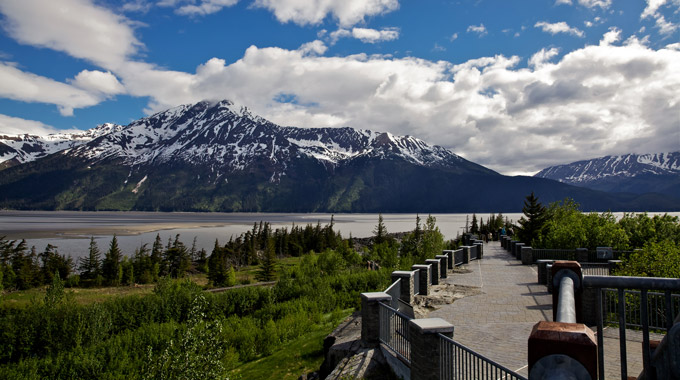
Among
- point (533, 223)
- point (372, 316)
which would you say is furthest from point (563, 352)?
point (533, 223)

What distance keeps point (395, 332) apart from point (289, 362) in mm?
10009

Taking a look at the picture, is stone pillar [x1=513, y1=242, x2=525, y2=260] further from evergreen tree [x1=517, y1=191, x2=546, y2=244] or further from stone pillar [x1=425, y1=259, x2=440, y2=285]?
stone pillar [x1=425, y1=259, x2=440, y2=285]

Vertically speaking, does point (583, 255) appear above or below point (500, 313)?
above

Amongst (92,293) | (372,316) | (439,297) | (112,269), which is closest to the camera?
(372,316)

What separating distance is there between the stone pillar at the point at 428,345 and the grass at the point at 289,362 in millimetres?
10262

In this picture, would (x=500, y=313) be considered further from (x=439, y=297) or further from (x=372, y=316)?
(x=372, y=316)

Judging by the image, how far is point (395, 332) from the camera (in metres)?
10.1

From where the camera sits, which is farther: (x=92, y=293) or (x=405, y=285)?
(x=92, y=293)

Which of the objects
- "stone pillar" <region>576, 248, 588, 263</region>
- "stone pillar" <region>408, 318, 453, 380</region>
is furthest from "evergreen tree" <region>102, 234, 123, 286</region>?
"stone pillar" <region>408, 318, 453, 380</region>

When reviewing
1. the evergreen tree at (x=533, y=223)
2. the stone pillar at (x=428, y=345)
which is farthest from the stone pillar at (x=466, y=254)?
the stone pillar at (x=428, y=345)

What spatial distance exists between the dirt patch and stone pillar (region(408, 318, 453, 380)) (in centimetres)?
628

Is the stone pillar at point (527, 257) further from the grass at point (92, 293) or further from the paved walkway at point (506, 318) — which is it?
the grass at point (92, 293)

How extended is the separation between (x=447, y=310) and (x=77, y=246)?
82.6 meters

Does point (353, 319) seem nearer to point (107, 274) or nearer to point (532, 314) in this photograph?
point (532, 314)
